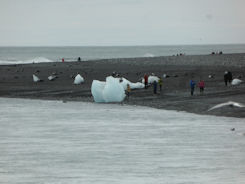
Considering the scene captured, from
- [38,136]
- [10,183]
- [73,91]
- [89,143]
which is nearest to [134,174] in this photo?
[10,183]

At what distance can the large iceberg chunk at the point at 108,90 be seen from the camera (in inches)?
1252

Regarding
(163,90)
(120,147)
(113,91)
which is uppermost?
(113,91)

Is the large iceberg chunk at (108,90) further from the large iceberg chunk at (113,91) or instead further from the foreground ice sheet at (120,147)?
the foreground ice sheet at (120,147)

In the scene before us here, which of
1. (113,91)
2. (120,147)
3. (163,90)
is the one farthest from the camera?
(163,90)

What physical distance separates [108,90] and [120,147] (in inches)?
518

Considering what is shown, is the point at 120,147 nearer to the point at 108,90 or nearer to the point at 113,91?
the point at 108,90

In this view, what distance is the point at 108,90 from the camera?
32.2 meters

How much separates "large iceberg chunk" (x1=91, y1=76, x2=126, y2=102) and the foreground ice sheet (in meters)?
3.20

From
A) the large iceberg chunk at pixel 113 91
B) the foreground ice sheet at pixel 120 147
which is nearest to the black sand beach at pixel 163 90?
the large iceberg chunk at pixel 113 91

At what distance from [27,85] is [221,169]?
31254 mm

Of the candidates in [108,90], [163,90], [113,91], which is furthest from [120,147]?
[163,90]

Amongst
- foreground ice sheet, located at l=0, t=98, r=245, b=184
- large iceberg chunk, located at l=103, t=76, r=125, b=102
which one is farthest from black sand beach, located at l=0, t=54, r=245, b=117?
foreground ice sheet, located at l=0, t=98, r=245, b=184

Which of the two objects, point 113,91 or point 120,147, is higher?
point 113,91

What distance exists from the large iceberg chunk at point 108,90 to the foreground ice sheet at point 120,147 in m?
3.20
